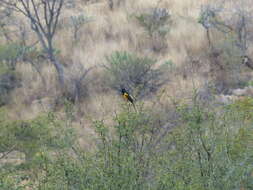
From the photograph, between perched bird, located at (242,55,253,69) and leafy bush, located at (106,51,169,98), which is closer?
perched bird, located at (242,55,253,69)

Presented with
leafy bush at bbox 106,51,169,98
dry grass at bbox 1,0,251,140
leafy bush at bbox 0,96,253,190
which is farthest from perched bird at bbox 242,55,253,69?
leafy bush at bbox 0,96,253,190

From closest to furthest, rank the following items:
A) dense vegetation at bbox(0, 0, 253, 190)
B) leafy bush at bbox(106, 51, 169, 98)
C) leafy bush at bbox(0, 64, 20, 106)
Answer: dense vegetation at bbox(0, 0, 253, 190) → leafy bush at bbox(106, 51, 169, 98) → leafy bush at bbox(0, 64, 20, 106)

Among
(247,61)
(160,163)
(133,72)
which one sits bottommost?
(133,72)

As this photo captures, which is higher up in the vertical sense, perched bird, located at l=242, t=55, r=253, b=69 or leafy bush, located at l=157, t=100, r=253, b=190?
leafy bush, located at l=157, t=100, r=253, b=190

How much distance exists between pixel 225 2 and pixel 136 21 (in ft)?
13.1

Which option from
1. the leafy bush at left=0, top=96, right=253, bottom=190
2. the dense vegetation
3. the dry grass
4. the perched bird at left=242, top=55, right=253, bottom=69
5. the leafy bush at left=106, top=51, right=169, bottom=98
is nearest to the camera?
the leafy bush at left=0, top=96, right=253, bottom=190

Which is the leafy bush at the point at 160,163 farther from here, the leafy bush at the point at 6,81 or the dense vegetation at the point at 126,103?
the leafy bush at the point at 6,81

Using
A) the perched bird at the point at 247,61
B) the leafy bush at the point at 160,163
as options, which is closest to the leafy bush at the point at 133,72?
the perched bird at the point at 247,61

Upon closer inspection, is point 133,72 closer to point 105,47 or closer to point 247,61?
point 105,47

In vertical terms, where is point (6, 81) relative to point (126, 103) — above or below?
below

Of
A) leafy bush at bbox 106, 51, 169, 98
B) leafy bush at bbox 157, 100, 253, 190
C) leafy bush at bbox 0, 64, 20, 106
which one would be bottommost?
leafy bush at bbox 0, 64, 20, 106

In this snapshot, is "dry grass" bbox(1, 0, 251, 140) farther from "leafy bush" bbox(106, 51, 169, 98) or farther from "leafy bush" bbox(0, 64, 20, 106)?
"leafy bush" bbox(106, 51, 169, 98)

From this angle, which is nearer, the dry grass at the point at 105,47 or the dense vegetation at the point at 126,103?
the dense vegetation at the point at 126,103

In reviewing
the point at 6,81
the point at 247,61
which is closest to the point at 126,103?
the point at 247,61
